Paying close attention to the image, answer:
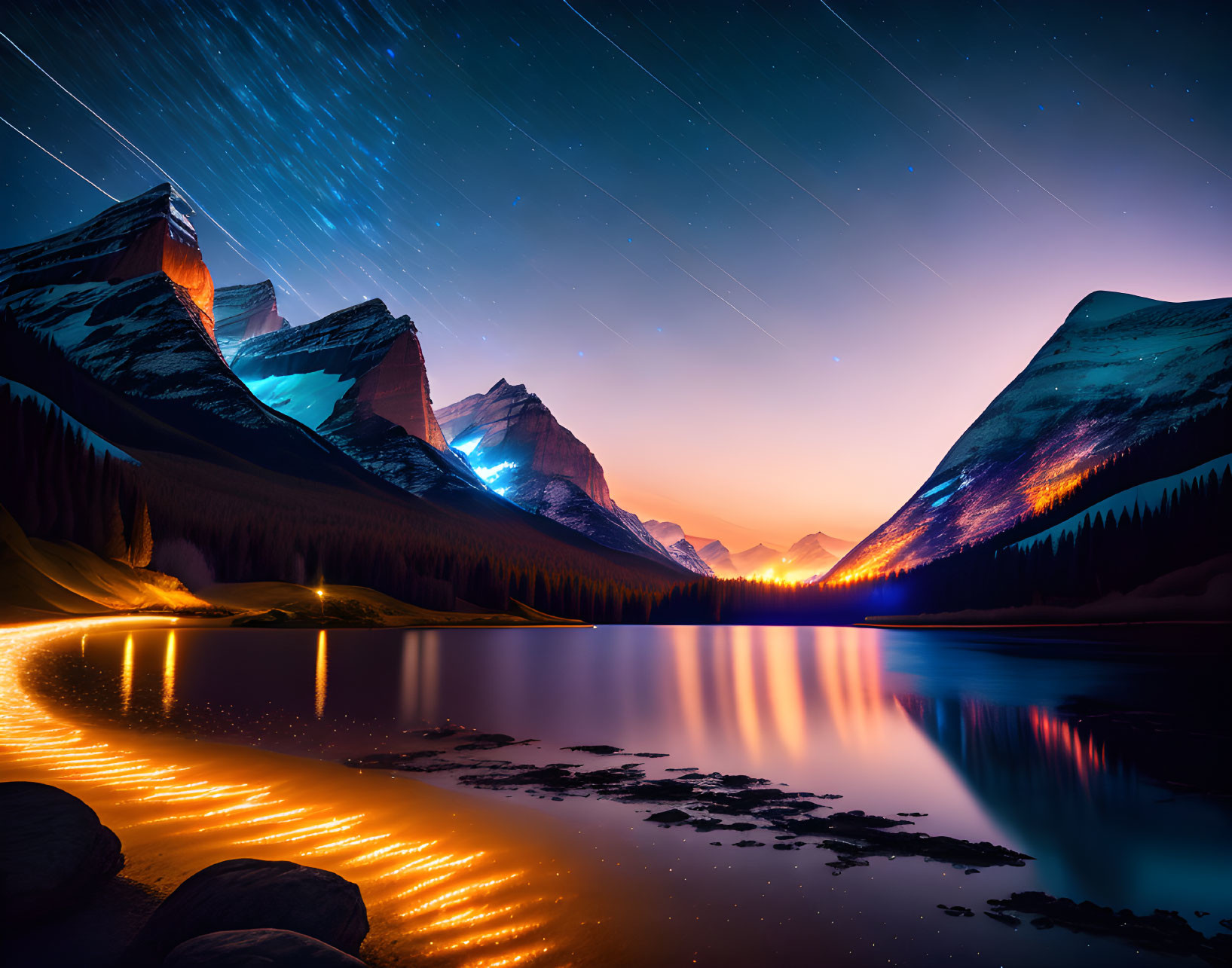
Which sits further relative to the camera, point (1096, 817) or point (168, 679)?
point (168, 679)

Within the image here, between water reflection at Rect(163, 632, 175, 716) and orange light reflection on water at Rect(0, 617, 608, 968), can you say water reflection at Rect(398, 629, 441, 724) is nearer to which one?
water reflection at Rect(163, 632, 175, 716)

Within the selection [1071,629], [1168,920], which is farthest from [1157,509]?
[1168,920]

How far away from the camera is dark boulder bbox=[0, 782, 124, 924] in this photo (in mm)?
9414

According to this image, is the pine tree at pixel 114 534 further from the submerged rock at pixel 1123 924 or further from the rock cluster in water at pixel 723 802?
the submerged rock at pixel 1123 924

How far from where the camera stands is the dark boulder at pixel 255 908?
8.41m

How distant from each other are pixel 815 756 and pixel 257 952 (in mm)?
20574

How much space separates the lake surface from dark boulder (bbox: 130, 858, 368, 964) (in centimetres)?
394

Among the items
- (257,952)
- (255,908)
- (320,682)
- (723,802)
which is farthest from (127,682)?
(257,952)

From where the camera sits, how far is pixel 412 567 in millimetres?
197625

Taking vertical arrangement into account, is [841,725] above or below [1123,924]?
below

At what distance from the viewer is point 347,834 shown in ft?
44.6

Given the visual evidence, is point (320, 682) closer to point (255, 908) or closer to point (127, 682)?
point (127, 682)

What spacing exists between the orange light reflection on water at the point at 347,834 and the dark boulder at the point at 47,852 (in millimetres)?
757

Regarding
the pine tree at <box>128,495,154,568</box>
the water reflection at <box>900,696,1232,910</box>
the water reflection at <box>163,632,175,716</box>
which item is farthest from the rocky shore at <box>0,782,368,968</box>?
the pine tree at <box>128,495,154,568</box>
